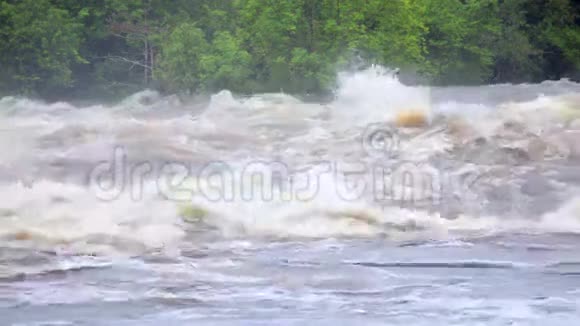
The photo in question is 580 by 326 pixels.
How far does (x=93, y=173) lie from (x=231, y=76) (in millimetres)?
1061

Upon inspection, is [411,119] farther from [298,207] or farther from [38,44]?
[38,44]

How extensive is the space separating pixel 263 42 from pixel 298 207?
1.33 metres

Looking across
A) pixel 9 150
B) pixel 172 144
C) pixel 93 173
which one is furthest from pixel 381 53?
pixel 9 150

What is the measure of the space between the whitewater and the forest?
129 millimetres

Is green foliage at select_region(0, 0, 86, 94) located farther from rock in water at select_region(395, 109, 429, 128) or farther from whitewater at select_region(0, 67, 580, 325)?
rock in water at select_region(395, 109, 429, 128)

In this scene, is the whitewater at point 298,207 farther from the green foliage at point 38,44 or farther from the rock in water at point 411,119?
the green foliage at point 38,44

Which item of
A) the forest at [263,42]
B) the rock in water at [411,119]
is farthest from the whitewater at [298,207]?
A: the forest at [263,42]

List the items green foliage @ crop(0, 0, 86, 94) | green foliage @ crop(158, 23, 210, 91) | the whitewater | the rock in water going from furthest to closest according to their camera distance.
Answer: the rock in water < green foliage @ crop(0, 0, 86, 94) < green foliage @ crop(158, 23, 210, 91) < the whitewater

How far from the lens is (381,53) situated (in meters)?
5.93

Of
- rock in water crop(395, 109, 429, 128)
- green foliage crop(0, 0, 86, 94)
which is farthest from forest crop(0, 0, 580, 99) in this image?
rock in water crop(395, 109, 429, 128)

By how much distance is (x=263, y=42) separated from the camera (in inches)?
227

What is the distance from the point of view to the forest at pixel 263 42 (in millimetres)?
5793

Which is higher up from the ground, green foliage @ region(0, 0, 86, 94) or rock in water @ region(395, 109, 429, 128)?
green foliage @ region(0, 0, 86, 94)

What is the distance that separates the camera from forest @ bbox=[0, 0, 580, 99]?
579 centimetres
